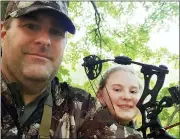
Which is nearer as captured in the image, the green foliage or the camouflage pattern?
the camouflage pattern

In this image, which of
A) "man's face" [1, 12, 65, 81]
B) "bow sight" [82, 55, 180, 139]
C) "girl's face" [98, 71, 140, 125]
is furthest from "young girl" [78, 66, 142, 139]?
"man's face" [1, 12, 65, 81]

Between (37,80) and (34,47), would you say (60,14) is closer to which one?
(34,47)

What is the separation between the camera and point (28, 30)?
62.6 inches

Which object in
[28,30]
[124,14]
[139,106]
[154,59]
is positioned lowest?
[139,106]

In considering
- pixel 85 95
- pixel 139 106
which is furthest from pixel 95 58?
pixel 139 106

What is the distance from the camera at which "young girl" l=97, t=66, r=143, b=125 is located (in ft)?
7.29

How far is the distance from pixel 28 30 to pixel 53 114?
1.62 ft

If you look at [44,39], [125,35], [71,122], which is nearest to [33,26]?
[44,39]

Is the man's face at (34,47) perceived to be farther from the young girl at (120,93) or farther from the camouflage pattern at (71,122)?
the young girl at (120,93)

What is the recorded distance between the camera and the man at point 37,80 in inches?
60.0

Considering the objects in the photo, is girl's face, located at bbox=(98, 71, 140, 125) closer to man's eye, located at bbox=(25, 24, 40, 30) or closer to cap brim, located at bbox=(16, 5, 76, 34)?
cap brim, located at bbox=(16, 5, 76, 34)

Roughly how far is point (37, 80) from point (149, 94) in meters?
0.79

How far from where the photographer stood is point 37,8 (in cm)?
157

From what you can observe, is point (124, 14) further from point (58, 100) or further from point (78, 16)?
point (58, 100)
